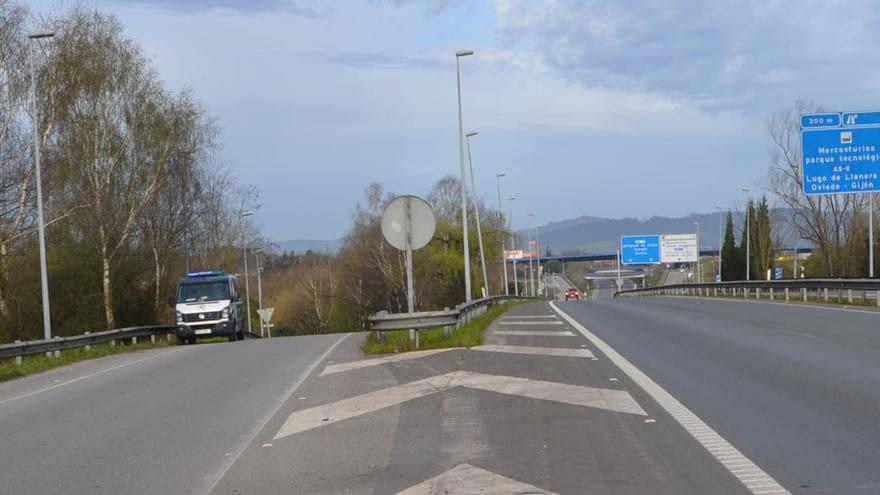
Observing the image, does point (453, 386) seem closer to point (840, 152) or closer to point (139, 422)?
point (139, 422)

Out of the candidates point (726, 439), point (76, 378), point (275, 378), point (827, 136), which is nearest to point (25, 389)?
point (76, 378)

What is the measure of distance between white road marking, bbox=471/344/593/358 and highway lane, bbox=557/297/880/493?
0.79 meters

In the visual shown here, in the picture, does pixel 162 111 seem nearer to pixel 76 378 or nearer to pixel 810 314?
pixel 76 378

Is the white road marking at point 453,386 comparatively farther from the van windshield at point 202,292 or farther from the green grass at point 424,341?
the van windshield at point 202,292

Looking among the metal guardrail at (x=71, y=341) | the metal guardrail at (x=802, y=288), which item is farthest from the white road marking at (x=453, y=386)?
the metal guardrail at (x=802, y=288)

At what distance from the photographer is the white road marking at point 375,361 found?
1505 cm

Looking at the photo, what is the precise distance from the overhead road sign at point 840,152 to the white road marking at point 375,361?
21.3m

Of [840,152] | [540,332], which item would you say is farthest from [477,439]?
[840,152]

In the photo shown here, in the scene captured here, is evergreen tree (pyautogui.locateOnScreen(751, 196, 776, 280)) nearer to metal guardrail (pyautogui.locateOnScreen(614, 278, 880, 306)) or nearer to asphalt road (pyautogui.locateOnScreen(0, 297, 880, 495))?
metal guardrail (pyautogui.locateOnScreen(614, 278, 880, 306))

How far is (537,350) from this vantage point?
1659 cm

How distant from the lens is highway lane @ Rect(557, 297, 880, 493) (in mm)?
7488

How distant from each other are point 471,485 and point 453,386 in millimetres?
5176

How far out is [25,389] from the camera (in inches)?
637

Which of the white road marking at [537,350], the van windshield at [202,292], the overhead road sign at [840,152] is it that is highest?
the overhead road sign at [840,152]
